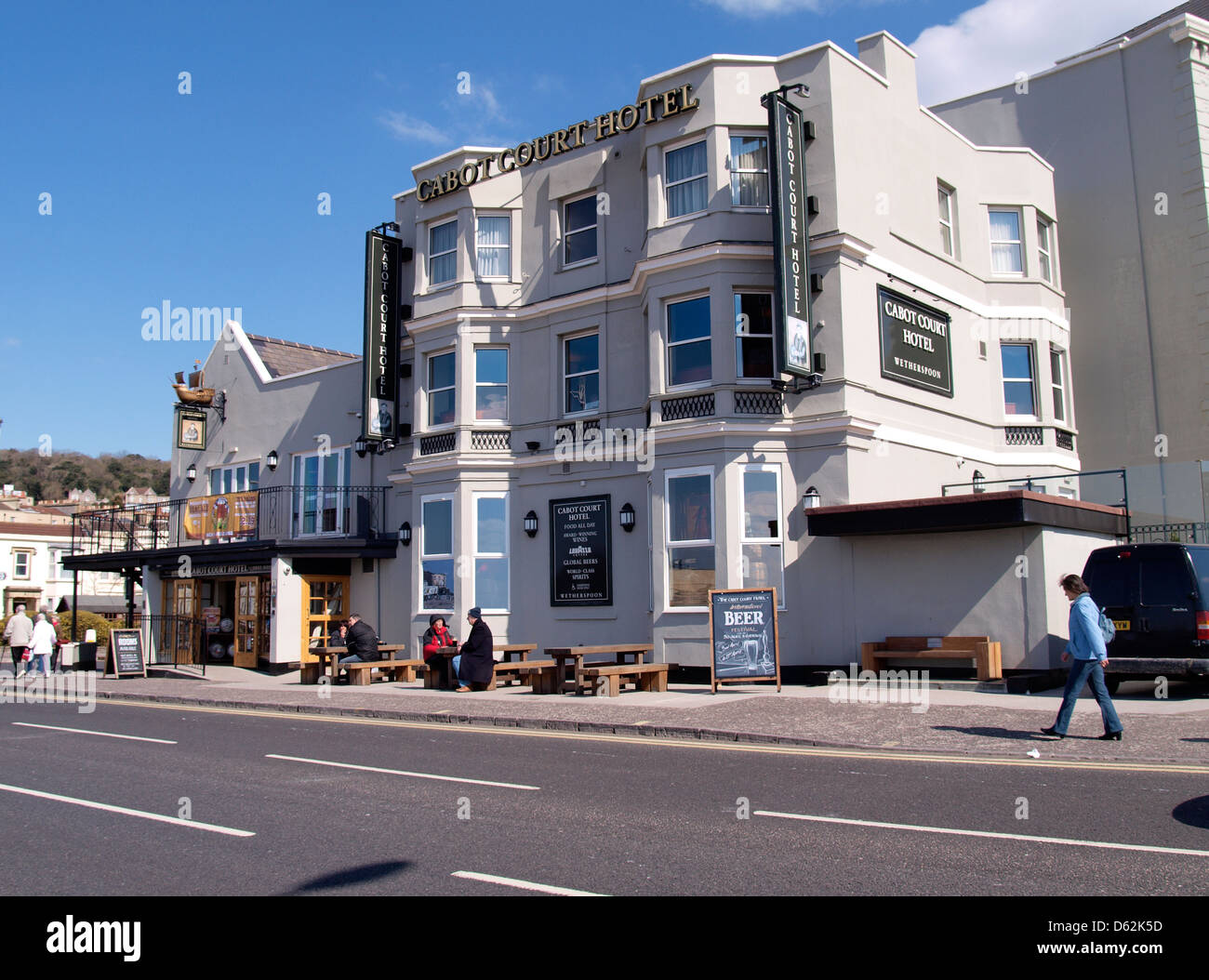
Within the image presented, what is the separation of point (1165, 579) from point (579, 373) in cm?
1219

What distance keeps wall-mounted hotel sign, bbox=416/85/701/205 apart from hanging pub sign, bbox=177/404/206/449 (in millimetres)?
11544

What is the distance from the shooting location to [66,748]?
1188 cm

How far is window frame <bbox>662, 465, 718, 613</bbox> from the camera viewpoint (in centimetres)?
1825

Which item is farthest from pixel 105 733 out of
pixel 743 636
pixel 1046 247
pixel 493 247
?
pixel 1046 247

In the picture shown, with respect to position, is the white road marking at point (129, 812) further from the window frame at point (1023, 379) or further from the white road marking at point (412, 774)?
the window frame at point (1023, 379)

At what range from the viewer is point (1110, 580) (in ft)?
48.0

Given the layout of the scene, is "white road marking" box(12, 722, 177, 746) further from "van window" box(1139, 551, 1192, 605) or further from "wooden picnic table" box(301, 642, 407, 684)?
"van window" box(1139, 551, 1192, 605)

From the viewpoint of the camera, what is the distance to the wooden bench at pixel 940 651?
15.8 m

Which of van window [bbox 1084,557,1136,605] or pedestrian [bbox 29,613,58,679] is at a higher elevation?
van window [bbox 1084,557,1136,605]

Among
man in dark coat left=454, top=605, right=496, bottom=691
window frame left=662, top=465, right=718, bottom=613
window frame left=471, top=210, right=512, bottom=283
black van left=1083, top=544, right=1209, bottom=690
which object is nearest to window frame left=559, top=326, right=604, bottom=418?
window frame left=471, top=210, right=512, bottom=283

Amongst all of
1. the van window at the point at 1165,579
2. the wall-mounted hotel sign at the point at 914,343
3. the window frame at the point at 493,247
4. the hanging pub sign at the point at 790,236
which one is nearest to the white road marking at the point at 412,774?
the van window at the point at 1165,579
